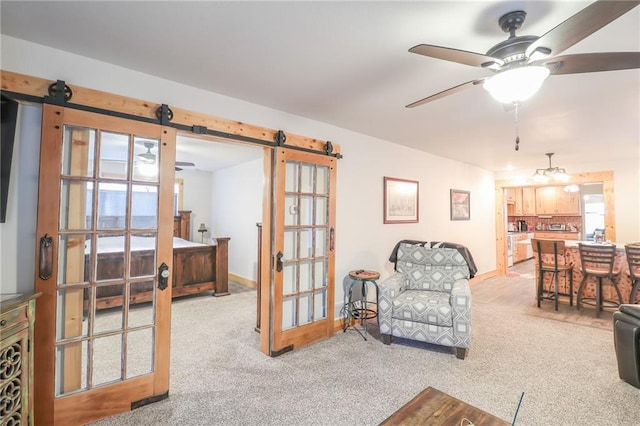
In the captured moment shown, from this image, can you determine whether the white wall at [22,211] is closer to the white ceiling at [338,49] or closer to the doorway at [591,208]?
the white ceiling at [338,49]

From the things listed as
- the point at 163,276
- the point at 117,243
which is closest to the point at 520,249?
the point at 163,276

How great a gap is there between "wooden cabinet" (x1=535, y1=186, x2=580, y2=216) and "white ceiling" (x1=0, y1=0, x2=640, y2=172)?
5963 millimetres

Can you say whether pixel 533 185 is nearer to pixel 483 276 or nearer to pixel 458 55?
pixel 483 276

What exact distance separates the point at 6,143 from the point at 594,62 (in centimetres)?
327

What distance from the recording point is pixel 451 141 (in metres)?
4.46

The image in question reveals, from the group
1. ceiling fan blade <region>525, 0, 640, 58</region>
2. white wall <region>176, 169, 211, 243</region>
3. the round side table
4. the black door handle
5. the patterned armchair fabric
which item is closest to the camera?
ceiling fan blade <region>525, 0, 640, 58</region>

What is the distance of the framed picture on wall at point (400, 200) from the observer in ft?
14.7

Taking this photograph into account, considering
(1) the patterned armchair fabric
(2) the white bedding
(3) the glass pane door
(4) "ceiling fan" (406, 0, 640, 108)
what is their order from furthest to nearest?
(1) the patterned armchair fabric, (2) the white bedding, (3) the glass pane door, (4) "ceiling fan" (406, 0, 640, 108)

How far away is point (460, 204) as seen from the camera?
19.9 ft

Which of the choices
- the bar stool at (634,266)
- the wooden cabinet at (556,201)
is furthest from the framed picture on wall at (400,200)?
the wooden cabinet at (556,201)

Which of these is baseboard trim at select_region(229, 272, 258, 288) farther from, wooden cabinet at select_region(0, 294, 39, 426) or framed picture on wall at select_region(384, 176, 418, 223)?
wooden cabinet at select_region(0, 294, 39, 426)

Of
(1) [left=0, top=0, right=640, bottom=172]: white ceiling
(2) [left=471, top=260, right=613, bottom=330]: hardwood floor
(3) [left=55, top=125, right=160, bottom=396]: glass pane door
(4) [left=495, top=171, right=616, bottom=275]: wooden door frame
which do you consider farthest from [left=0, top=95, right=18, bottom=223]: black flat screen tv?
(4) [left=495, top=171, right=616, bottom=275]: wooden door frame

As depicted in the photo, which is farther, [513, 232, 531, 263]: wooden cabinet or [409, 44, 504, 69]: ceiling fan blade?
[513, 232, 531, 263]: wooden cabinet

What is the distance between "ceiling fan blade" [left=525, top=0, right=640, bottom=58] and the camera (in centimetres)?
114
